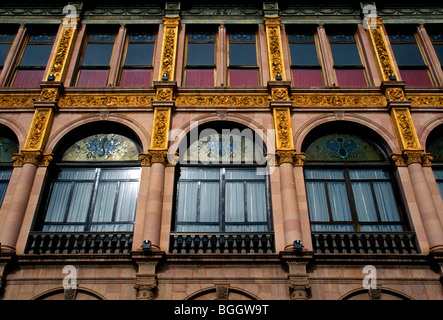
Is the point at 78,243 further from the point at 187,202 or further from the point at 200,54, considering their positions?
the point at 200,54

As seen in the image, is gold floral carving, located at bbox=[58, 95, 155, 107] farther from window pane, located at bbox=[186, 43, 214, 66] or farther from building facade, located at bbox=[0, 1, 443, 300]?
window pane, located at bbox=[186, 43, 214, 66]

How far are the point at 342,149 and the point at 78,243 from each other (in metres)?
8.57

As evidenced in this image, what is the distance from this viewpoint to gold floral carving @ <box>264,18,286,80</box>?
14266mm

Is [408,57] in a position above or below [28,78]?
above

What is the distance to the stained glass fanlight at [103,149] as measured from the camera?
13023mm

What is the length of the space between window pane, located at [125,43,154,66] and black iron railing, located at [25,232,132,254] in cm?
721

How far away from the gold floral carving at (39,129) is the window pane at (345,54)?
1046 centimetres

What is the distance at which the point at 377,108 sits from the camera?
44.0 ft

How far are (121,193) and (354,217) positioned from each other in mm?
6955

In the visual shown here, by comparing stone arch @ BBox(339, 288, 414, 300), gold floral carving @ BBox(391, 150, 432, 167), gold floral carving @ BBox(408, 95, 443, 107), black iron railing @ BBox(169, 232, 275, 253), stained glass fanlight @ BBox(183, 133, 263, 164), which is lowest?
stone arch @ BBox(339, 288, 414, 300)

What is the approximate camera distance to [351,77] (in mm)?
15016

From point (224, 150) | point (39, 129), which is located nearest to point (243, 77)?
point (224, 150)

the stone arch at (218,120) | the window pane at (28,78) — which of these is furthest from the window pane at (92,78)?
the stone arch at (218,120)

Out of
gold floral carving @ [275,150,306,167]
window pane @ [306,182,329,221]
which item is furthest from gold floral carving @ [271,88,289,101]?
window pane @ [306,182,329,221]
